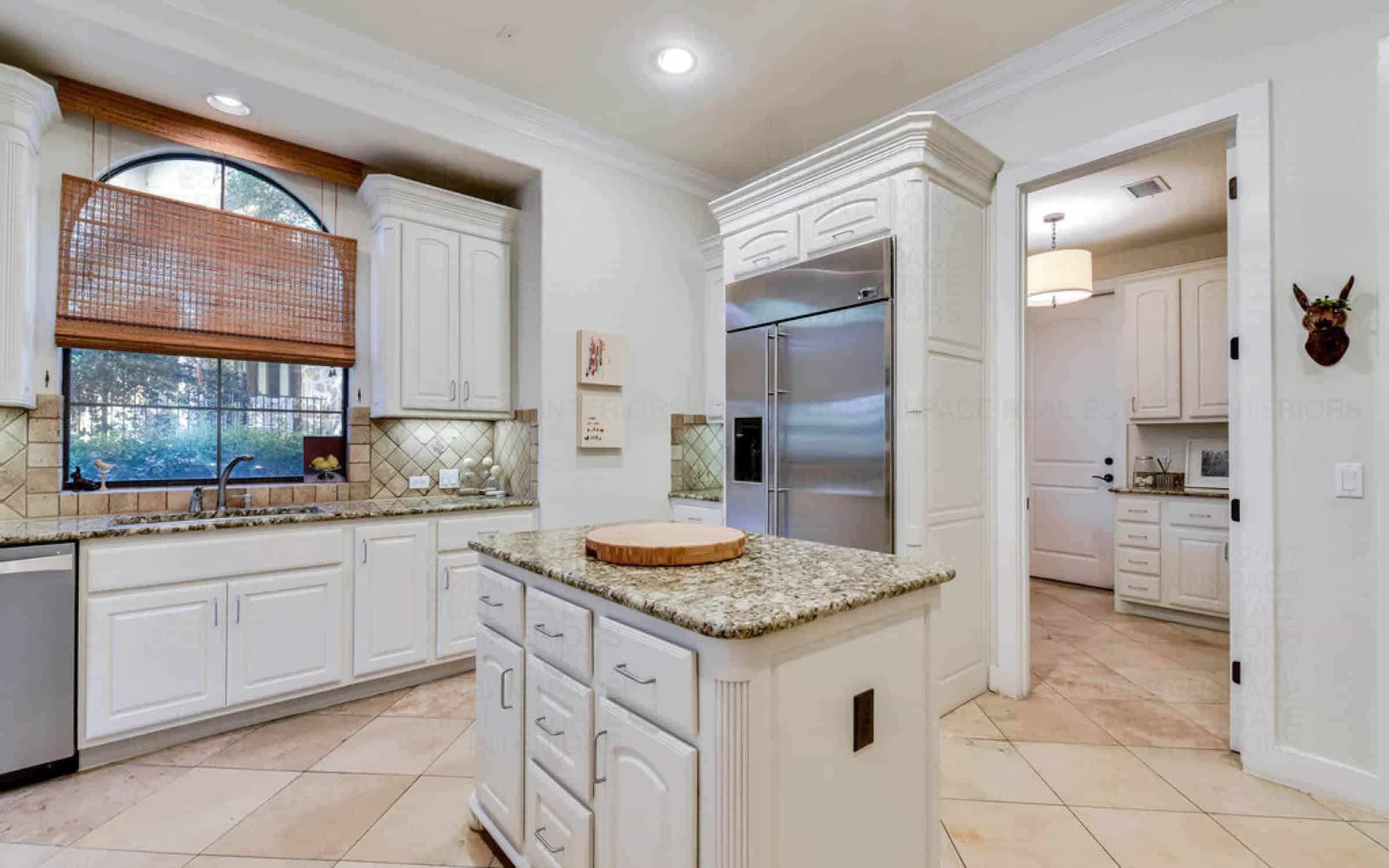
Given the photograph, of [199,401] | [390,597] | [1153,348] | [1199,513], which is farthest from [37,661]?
[1153,348]

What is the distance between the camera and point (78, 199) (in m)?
2.63

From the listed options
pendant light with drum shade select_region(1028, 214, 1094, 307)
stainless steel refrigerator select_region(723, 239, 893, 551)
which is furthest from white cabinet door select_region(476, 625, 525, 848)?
pendant light with drum shade select_region(1028, 214, 1094, 307)

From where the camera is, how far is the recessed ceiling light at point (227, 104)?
2.74 m

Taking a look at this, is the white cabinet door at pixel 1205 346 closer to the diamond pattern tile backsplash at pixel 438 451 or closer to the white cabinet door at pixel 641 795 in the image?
the diamond pattern tile backsplash at pixel 438 451

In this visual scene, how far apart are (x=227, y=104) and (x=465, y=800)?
3.09 meters

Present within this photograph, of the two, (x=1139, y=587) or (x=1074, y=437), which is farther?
(x=1074, y=437)

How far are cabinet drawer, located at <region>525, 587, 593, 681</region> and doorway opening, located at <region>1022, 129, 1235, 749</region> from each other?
2444 mm

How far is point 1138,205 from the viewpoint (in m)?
4.20

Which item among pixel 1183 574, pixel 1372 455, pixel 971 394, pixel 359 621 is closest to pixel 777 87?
pixel 971 394

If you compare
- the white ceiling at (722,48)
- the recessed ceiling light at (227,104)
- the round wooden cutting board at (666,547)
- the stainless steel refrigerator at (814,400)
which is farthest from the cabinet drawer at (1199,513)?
the recessed ceiling light at (227,104)

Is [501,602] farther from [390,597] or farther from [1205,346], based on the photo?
[1205,346]

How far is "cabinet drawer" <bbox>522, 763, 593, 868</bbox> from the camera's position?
1369 millimetres

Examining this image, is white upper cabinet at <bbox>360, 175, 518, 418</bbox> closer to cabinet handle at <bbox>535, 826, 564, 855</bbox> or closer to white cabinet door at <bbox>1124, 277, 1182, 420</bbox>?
cabinet handle at <bbox>535, 826, 564, 855</bbox>

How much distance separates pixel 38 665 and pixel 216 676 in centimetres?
52
